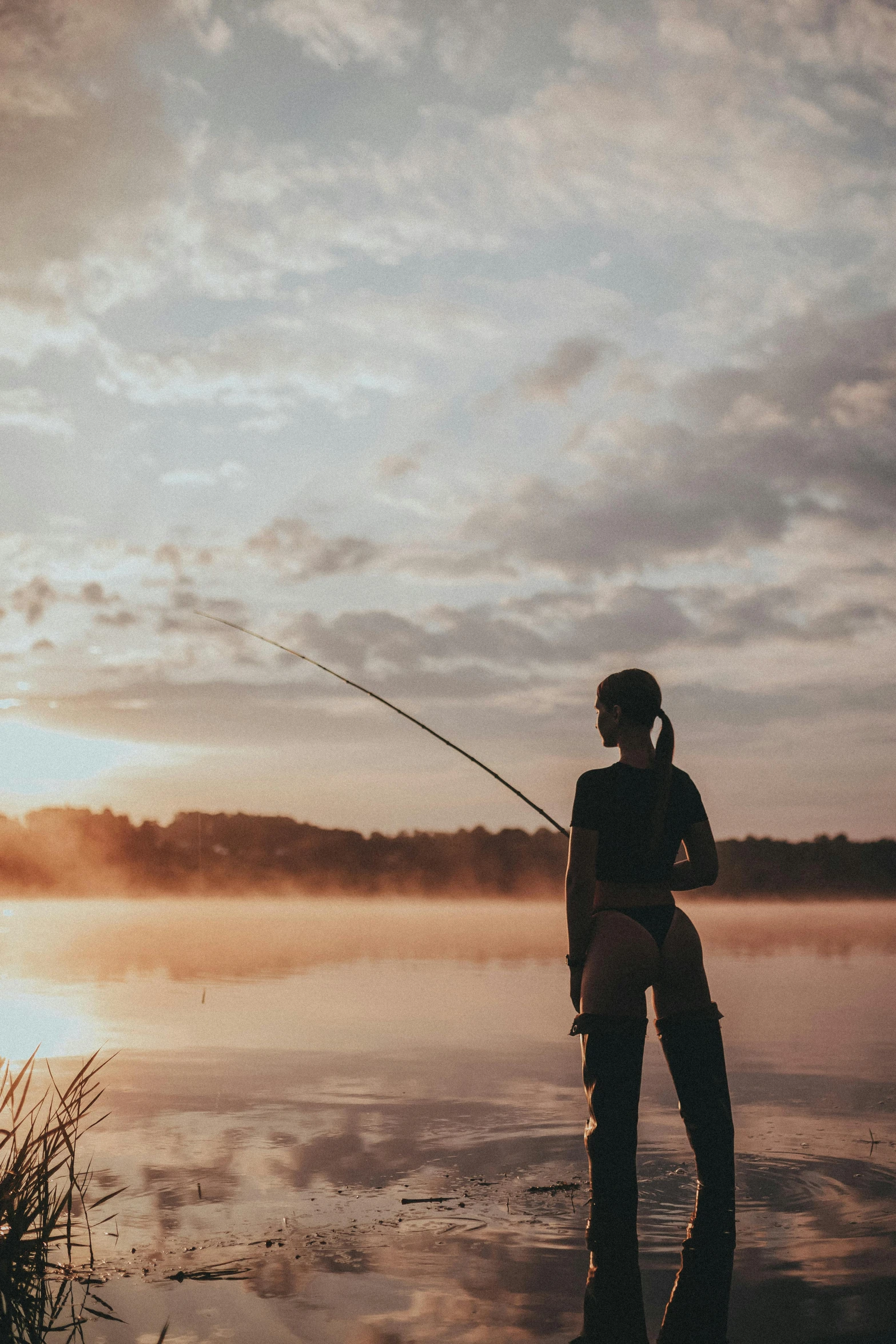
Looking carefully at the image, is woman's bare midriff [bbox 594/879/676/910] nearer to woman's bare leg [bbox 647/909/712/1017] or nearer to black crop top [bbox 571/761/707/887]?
black crop top [bbox 571/761/707/887]

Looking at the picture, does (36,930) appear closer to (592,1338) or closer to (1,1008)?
(1,1008)

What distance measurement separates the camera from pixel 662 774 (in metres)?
4.82

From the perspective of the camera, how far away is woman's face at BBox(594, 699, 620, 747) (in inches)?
194

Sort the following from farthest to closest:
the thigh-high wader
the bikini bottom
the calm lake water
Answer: the bikini bottom < the thigh-high wader < the calm lake water

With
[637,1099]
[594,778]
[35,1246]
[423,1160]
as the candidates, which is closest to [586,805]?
[594,778]

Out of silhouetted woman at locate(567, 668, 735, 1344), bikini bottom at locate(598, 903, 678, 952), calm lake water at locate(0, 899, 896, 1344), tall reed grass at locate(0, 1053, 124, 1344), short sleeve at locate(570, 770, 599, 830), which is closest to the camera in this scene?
tall reed grass at locate(0, 1053, 124, 1344)

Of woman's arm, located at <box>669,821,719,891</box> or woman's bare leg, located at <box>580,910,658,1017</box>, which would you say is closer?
woman's bare leg, located at <box>580,910,658,1017</box>

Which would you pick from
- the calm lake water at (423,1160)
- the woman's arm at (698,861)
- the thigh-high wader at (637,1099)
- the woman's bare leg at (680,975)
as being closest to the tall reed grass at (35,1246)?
the calm lake water at (423,1160)

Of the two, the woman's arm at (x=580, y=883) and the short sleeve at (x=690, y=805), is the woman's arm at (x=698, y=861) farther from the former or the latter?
the woman's arm at (x=580, y=883)

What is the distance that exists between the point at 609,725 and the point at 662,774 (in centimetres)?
29

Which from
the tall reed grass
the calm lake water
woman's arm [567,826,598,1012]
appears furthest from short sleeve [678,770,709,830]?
the tall reed grass

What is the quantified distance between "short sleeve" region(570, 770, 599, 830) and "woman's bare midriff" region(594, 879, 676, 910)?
0.94ft

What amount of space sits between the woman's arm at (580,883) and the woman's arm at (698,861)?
422 millimetres

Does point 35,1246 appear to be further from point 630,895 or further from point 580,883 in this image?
point 630,895
